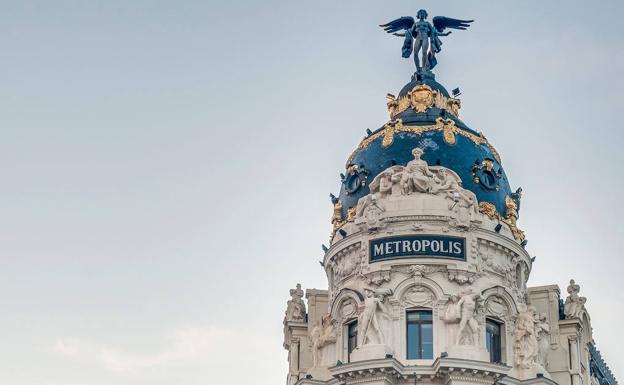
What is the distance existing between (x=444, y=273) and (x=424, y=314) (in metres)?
1.97

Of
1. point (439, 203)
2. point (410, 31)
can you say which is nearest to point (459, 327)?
point (439, 203)

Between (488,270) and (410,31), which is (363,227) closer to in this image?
(488,270)

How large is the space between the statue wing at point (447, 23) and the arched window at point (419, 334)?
18340 millimetres

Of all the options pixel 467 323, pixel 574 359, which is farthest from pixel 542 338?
pixel 467 323

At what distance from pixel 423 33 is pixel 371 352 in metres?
19.1

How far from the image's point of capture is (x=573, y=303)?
62062 mm

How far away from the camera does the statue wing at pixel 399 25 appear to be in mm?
68812

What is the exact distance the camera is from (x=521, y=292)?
59750 mm

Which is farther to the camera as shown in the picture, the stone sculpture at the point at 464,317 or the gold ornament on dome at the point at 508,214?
the gold ornament on dome at the point at 508,214

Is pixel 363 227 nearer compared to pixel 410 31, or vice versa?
pixel 363 227

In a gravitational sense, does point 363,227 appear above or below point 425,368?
above

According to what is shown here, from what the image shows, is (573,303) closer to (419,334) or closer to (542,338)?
(542,338)

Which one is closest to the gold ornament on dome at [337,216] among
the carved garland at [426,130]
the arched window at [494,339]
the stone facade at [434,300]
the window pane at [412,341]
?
the stone facade at [434,300]

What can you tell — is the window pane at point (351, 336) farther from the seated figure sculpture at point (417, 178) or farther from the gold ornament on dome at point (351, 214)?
the seated figure sculpture at point (417, 178)
